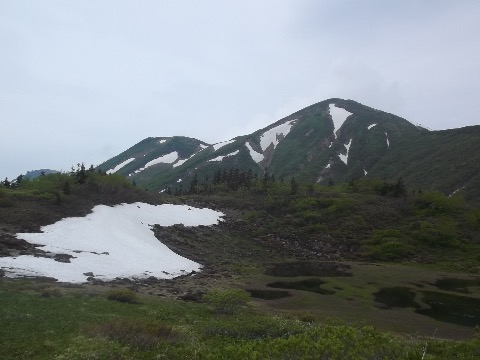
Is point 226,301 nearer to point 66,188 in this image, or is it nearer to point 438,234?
point 66,188

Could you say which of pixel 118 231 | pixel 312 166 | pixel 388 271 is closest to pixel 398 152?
pixel 312 166

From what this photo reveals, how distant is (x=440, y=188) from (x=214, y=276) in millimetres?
102110

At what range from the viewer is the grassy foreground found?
11102 mm

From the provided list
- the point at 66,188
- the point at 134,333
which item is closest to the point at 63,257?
the point at 134,333

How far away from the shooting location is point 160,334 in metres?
17.8

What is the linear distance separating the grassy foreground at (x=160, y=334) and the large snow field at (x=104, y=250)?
17.2ft

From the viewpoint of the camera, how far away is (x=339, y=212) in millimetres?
79812

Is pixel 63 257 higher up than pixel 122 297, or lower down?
higher up

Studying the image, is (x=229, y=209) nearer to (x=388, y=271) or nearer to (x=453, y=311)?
(x=388, y=271)

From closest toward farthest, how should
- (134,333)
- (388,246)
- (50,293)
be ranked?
(134,333) → (50,293) → (388,246)

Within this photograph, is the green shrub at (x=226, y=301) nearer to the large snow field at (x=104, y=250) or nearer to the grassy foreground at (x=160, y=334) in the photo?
the grassy foreground at (x=160, y=334)

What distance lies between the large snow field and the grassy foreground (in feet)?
17.2

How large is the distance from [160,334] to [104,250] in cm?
2678

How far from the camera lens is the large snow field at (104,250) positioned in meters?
32.4
